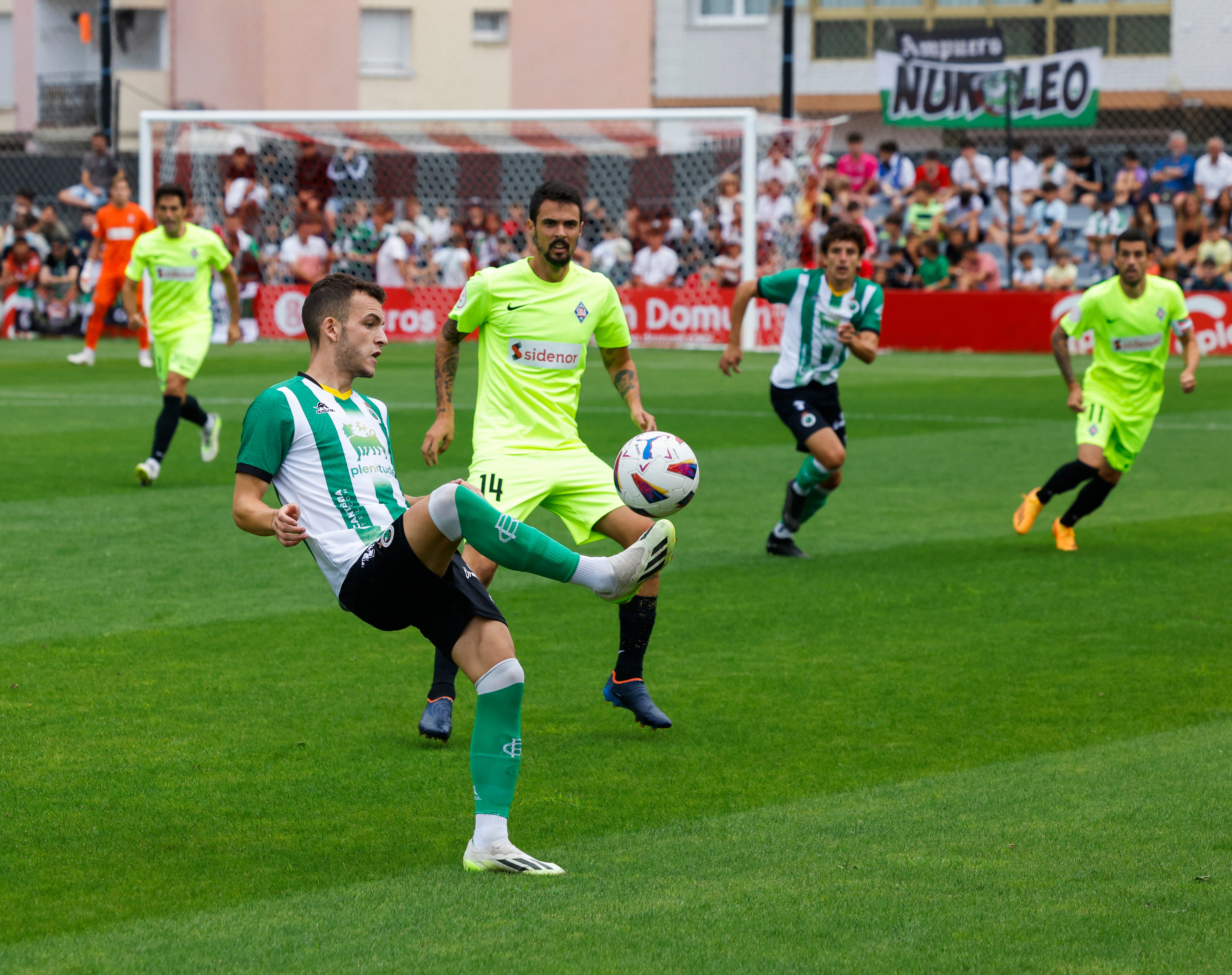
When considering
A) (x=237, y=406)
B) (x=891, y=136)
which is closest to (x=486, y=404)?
(x=237, y=406)

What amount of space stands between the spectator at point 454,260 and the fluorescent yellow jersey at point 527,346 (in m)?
21.7

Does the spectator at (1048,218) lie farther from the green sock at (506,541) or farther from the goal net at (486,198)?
the green sock at (506,541)

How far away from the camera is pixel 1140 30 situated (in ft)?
134

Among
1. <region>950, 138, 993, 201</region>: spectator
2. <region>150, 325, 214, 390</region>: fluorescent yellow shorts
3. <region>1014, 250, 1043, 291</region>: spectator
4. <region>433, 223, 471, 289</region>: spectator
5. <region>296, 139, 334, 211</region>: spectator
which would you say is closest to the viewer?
<region>150, 325, 214, 390</region>: fluorescent yellow shorts

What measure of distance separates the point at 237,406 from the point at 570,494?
12.4 meters

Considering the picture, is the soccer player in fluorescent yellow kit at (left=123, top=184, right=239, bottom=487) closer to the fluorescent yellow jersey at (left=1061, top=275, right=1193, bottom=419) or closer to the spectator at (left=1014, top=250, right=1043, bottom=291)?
the fluorescent yellow jersey at (left=1061, top=275, right=1193, bottom=419)

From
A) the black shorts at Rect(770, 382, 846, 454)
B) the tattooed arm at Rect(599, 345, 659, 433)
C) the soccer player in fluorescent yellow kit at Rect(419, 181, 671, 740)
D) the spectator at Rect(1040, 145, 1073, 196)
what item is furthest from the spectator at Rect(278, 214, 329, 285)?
the soccer player in fluorescent yellow kit at Rect(419, 181, 671, 740)

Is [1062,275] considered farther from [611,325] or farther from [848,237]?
[611,325]

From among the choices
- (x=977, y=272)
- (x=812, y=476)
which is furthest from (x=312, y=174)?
(x=812, y=476)

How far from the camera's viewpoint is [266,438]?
16.5 feet

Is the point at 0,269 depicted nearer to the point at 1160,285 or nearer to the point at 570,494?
the point at 1160,285

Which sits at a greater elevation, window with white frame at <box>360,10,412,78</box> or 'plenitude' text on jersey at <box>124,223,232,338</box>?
window with white frame at <box>360,10,412,78</box>

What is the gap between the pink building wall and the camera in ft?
146

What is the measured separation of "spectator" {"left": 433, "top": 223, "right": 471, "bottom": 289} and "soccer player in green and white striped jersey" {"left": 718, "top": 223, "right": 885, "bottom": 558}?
60.1ft
